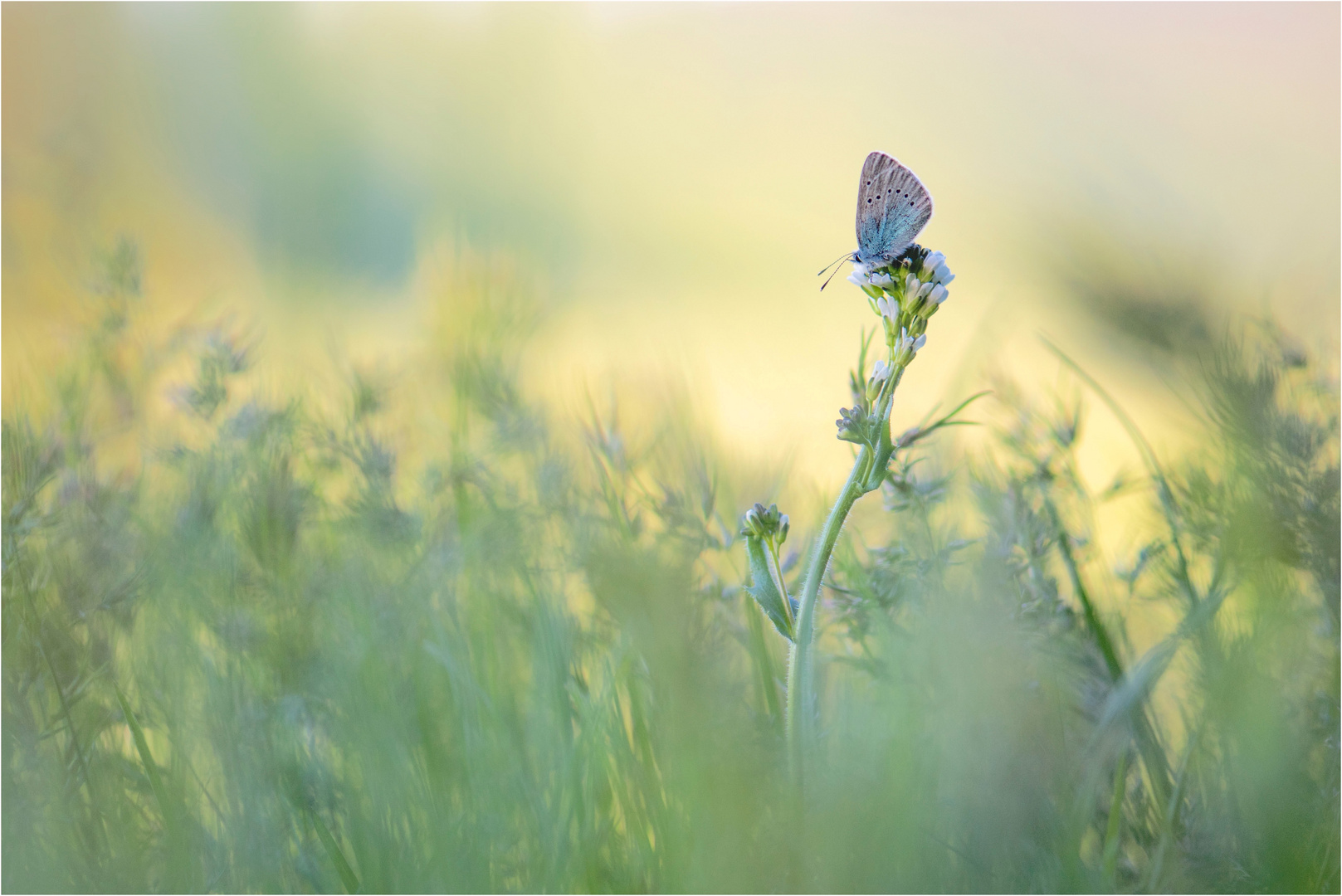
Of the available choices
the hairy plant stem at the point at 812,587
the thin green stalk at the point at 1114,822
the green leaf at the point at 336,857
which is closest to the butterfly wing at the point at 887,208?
the hairy plant stem at the point at 812,587

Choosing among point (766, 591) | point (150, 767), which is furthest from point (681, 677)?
point (150, 767)

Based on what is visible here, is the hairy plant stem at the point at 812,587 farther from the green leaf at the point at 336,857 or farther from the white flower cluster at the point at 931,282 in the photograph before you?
the green leaf at the point at 336,857

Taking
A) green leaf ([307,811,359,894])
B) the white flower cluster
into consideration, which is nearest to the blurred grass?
green leaf ([307,811,359,894])

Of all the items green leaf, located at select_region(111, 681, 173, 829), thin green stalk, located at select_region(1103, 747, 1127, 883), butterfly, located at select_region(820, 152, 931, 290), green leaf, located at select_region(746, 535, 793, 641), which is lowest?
thin green stalk, located at select_region(1103, 747, 1127, 883)

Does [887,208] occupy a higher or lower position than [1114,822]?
higher

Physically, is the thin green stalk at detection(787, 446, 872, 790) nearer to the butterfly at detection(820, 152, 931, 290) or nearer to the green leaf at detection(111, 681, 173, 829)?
the butterfly at detection(820, 152, 931, 290)

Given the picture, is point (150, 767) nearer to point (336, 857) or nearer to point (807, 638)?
point (336, 857)
